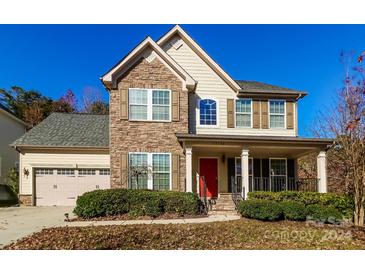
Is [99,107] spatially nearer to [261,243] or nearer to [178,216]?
[178,216]

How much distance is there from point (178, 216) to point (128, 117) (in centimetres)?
535

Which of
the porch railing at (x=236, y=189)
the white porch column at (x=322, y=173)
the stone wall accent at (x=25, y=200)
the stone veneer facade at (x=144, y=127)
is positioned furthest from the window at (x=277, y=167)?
the stone wall accent at (x=25, y=200)

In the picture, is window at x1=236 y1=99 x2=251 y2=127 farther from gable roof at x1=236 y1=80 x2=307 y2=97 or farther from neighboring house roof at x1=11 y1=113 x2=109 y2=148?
neighboring house roof at x1=11 y1=113 x2=109 y2=148

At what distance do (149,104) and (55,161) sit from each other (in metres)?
7.00

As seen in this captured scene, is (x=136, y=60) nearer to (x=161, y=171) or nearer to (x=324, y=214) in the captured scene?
(x=161, y=171)

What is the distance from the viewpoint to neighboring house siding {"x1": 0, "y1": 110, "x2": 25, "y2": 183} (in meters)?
22.2

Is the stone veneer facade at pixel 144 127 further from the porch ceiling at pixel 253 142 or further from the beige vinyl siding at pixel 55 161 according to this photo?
the beige vinyl siding at pixel 55 161

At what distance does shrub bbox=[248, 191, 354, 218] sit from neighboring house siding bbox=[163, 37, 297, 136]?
4355mm

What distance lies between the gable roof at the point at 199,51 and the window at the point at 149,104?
283 centimetres

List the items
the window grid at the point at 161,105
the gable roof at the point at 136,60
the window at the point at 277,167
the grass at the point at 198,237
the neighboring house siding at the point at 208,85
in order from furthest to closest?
1. the window at the point at 277,167
2. the neighboring house siding at the point at 208,85
3. the window grid at the point at 161,105
4. the gable roof at the point at 136,60
5. the grass at the point at 198,237

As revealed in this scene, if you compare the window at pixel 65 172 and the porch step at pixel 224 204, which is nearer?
the porch step at pixel 224 204

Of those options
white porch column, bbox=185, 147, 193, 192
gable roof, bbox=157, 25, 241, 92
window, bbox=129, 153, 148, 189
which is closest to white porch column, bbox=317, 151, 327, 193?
gable roof, bbox=157, 25, 241, 92

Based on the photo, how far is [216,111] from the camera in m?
16.3

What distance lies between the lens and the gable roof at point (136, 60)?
14.5 m
